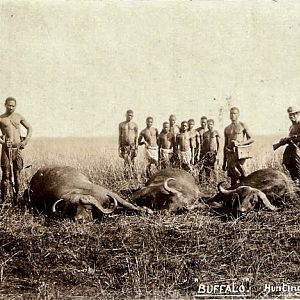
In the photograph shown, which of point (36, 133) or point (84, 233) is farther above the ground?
point (36, 133)

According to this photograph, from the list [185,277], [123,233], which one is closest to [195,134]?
[123,233]

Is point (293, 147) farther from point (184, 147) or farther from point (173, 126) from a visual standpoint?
point (173, 126)

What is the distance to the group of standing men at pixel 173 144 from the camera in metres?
9.41

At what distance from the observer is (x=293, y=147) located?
7836 millimetres

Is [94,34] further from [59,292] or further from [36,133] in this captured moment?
[59,292]

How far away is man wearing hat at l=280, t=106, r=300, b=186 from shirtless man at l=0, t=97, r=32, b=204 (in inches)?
152

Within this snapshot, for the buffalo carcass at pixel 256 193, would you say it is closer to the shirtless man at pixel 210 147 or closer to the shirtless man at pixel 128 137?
the shirtless man at pixel 210 147

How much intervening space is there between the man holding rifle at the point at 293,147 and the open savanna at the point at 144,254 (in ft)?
3.95

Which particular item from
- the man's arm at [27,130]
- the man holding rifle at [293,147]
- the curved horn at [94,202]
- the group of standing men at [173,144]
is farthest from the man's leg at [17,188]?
the man holding rifle at [293,147]

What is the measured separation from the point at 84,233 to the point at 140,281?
1.20 m

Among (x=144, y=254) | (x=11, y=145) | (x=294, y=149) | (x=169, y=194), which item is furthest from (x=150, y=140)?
(x=144, y=254)

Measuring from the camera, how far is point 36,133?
9.80 meters

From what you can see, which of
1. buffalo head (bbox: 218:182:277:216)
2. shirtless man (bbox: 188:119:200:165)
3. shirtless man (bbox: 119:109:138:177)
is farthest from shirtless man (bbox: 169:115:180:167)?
buffalo head (bbox: 218:182:277:216)

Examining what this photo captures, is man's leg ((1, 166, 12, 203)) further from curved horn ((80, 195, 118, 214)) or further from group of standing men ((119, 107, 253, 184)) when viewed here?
group of standing men ((119, 107, 253, 184))
